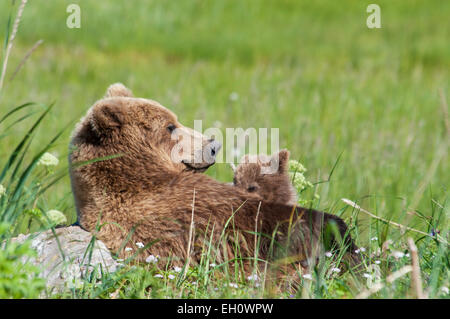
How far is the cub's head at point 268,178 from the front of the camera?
4465 millimetres

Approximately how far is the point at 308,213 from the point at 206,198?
24.8 inches

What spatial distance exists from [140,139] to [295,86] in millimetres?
7571

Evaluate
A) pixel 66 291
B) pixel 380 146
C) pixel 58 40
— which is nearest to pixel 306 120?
pixel 380 146

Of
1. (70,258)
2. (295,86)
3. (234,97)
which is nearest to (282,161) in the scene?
(70,258)

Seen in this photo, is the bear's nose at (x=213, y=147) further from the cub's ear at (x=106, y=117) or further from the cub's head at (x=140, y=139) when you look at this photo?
the cub's ear at (x=106, y=117)

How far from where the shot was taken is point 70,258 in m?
3.22

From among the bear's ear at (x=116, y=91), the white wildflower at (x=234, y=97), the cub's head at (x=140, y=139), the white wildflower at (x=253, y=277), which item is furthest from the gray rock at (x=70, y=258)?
the white wildflower at (x=234, y=97)

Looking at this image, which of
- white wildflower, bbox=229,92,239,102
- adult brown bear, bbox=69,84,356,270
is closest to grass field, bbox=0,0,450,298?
white wildflower, bbox=229,92,239,102

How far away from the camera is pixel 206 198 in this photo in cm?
357

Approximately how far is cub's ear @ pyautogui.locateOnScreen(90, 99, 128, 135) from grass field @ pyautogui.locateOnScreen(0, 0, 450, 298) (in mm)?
315

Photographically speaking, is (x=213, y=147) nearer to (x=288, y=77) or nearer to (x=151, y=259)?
(x=151, y=259)

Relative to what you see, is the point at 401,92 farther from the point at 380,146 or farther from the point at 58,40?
the point at 58,40

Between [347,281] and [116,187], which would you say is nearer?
[347,281]
